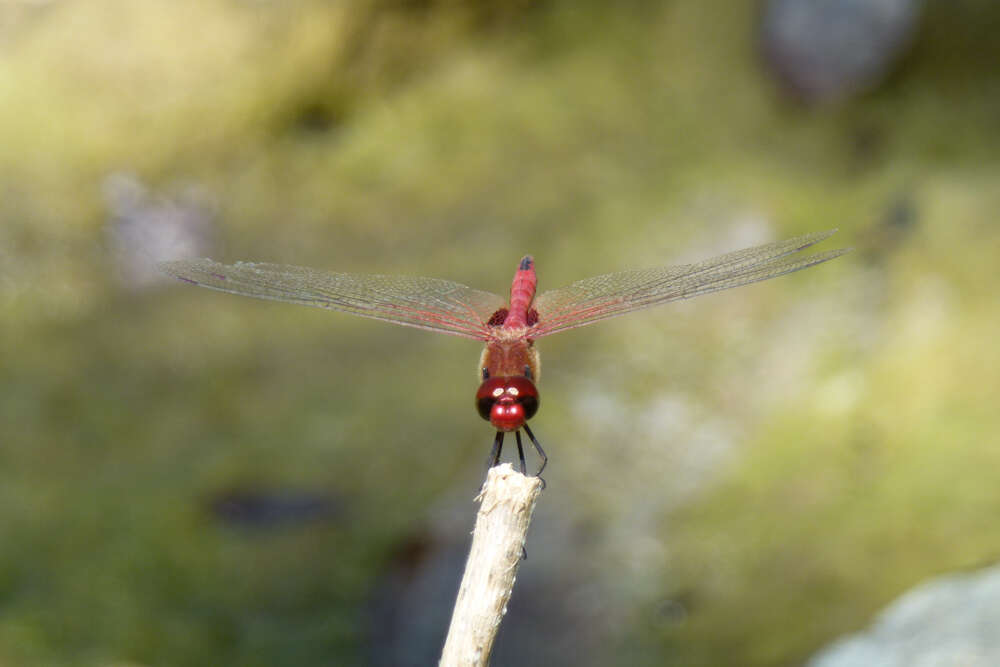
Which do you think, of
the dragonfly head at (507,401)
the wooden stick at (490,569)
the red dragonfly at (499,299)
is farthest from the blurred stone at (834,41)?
the wooden stick at (490,569)

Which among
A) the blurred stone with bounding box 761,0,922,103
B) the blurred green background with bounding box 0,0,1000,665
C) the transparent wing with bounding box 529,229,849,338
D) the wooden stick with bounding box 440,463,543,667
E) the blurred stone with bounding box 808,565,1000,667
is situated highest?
the blurred stone with bounding box 761,0,922,103

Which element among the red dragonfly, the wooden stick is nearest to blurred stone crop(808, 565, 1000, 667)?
the red dragonfly

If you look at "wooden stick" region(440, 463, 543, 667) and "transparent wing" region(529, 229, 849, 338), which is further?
"transparent wing" region(529, 229, 849, 338)

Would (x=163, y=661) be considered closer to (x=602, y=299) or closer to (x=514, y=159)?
(x=602, y=299)

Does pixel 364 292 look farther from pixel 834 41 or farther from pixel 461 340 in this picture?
pixel 834 41

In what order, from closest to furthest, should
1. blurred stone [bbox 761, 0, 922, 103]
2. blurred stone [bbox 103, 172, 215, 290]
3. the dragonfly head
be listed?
the dragonfly head, blurred stone [bbox 103, 172, 215, 290], blurred stone [bbox 761, 0, 922, 103]

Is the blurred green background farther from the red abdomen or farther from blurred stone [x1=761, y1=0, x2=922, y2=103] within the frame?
the red abdomen

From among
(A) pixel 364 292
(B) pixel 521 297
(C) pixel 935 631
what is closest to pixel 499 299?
(B) pixel 521 297

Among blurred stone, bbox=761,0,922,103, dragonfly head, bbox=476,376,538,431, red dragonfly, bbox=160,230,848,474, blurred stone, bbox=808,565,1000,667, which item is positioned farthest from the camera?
blurred stone, bbox=761,0,922,103
